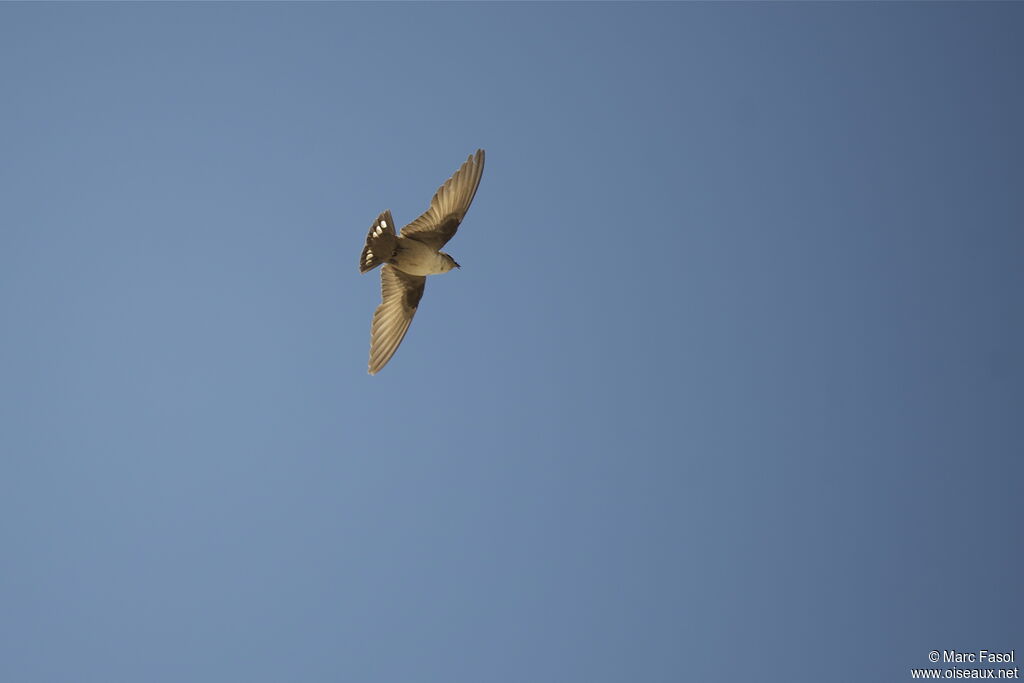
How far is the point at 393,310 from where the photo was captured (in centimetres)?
748

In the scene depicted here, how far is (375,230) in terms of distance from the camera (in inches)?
253

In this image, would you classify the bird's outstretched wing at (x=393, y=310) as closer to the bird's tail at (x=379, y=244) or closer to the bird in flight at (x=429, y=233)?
the bird in flight at (x=429, y=233)

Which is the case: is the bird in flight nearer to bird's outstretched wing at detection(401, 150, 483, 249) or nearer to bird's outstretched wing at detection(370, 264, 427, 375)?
bird's outstretched wing at detection(401, 150, 483, 249)

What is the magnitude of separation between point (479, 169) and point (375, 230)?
860 mm

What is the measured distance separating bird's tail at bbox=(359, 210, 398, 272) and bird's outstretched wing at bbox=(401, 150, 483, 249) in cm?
16

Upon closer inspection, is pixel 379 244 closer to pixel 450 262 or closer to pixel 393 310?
pixel 450 262

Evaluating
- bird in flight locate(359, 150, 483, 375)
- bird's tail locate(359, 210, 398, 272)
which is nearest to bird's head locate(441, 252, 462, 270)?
bird in flight locate(359, 150, 483, 375)

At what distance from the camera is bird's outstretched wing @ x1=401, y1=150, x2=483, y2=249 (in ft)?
21.8

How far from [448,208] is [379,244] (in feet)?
1.85

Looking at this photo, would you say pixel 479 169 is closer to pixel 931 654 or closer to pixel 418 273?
pixel 418 273

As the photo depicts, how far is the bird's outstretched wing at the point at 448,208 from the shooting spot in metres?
6.64

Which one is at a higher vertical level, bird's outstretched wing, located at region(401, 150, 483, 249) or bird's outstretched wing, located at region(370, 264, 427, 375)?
bird's outstretched wing, located at region(401, 150, 483, 249)

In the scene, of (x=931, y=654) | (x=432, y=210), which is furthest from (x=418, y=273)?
(x=931, y=654)

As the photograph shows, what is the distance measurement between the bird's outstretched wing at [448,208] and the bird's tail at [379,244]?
Result: 0.16 metres
